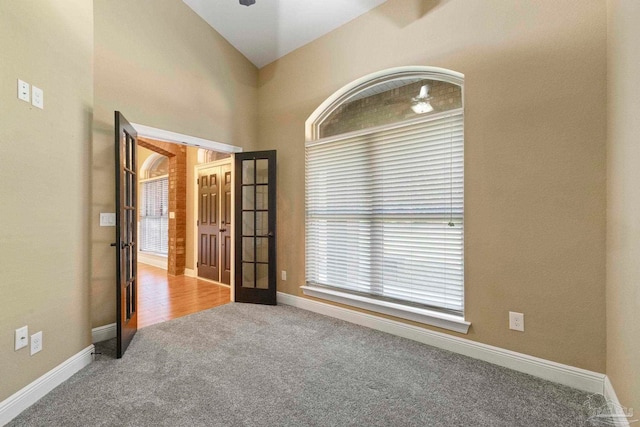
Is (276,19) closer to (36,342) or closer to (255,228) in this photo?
(255,228)

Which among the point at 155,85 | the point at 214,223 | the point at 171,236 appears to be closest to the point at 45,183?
the point at 155,85

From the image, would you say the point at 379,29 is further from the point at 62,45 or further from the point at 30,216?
the point at 30,216

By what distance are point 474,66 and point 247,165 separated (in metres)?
2.92

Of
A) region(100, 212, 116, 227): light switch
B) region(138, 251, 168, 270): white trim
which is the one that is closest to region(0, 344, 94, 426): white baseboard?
region(100, 212, 116, 227): light switch

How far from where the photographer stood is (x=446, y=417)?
5.73 feet

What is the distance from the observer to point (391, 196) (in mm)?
3041

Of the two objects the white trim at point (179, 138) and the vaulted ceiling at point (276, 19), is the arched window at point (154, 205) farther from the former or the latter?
the vaulted ceiling at point (276, 19)

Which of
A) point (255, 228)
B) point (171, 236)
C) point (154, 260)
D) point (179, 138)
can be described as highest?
point (179, 138)

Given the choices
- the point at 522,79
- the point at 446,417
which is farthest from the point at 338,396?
the point at 522,79

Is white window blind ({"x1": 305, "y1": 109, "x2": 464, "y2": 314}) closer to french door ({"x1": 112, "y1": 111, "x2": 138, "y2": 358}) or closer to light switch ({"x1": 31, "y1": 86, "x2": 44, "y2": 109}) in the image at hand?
french door ({"x1": 112, "y1": 111, "x2": 138, "y2": 358})

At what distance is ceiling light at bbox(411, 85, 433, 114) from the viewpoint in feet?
9.39

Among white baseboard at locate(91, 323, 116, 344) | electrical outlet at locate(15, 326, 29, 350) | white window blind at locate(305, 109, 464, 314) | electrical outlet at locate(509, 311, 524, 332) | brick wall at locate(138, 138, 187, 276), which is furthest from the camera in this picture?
brick wall at locate(138, 138, 187, 276)

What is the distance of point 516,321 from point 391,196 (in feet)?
4.89

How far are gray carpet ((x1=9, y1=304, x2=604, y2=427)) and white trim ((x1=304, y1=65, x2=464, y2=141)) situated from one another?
244cm
